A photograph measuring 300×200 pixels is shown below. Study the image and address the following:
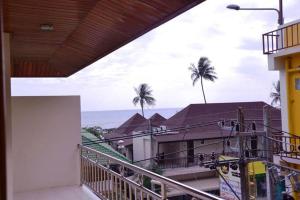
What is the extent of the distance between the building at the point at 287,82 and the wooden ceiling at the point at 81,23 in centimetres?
560

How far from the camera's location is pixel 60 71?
6.42 meters

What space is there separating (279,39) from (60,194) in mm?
6549

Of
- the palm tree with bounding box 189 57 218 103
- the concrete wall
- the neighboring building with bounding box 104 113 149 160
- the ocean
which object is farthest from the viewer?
the ocean

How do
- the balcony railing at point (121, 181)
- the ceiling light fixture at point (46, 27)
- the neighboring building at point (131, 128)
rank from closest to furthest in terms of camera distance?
the balcony railing at point (121, 181) < the ceiling light fixture at point (46, 27) < the neighboring building at point (131, 128)

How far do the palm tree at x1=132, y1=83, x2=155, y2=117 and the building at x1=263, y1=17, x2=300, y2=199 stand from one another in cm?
2603

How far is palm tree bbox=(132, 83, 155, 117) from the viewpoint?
115 feet

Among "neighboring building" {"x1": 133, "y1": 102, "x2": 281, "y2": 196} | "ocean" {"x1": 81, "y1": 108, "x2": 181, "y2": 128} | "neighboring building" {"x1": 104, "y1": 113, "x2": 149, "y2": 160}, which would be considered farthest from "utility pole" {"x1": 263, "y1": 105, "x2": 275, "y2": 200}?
"ocean" {"x1": 81, "y1": 108, "x2": 181, "y2": 128}

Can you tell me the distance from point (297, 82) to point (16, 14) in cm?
749

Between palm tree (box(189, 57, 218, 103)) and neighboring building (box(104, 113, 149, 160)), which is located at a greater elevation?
palm tree (box(189, 57, 218, 103))

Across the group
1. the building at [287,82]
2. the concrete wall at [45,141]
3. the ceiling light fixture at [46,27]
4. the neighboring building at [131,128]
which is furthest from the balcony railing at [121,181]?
the neighboring building at [131,128]

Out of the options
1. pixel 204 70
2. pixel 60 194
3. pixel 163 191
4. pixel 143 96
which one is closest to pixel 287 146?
pixel 60 194

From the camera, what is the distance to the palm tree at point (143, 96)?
35.2 meters

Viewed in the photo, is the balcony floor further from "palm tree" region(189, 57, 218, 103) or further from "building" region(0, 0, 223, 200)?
"palm tree" region(189, 57, 218, 103)

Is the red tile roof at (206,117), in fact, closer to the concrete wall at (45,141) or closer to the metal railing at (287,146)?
the metal railing at (287,146)
